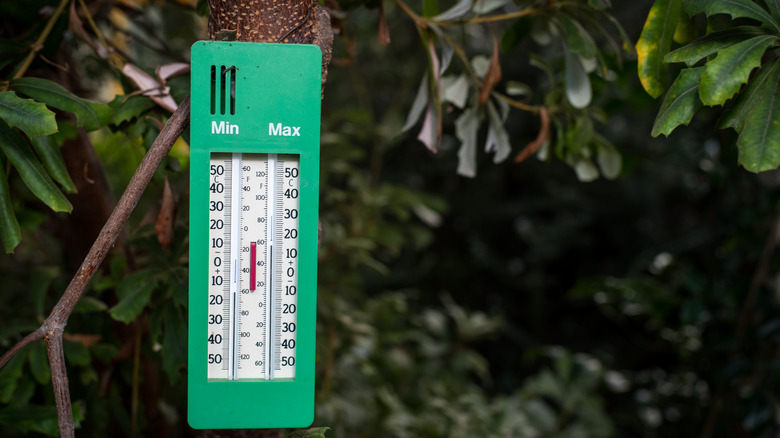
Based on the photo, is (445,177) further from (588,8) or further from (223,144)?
(223,144)

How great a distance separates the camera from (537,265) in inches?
89.7

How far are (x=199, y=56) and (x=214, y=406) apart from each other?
1.08ft

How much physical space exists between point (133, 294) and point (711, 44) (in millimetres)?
689

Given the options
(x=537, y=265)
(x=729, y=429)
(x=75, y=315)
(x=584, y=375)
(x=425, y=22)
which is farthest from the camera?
(x=537, y=265)

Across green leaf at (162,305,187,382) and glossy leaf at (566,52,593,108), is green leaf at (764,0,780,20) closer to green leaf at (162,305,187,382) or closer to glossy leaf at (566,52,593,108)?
glossy leaf at (566,52,593,108)

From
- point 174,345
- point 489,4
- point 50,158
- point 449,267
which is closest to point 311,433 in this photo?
point 174,345

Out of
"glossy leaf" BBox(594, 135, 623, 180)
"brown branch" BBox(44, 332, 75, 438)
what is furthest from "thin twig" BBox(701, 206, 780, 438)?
"brown branch" BBox(44, 332, 75, 438)

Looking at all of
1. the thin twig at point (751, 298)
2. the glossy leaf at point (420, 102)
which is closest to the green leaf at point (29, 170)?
the glossy leaf at point (420, 102)

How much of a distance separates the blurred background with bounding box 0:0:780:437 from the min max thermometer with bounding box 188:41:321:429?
16cm

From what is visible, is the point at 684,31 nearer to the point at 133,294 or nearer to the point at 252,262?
the point at 252,262

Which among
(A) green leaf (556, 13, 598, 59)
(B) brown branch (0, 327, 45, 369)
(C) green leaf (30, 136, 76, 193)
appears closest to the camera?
(B) brown branch (0, 327, 45, 369)

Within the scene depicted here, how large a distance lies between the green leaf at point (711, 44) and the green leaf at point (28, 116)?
568 mm

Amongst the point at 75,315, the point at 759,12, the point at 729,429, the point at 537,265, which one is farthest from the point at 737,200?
the point at 75,315

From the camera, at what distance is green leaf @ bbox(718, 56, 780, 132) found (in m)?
0.55
